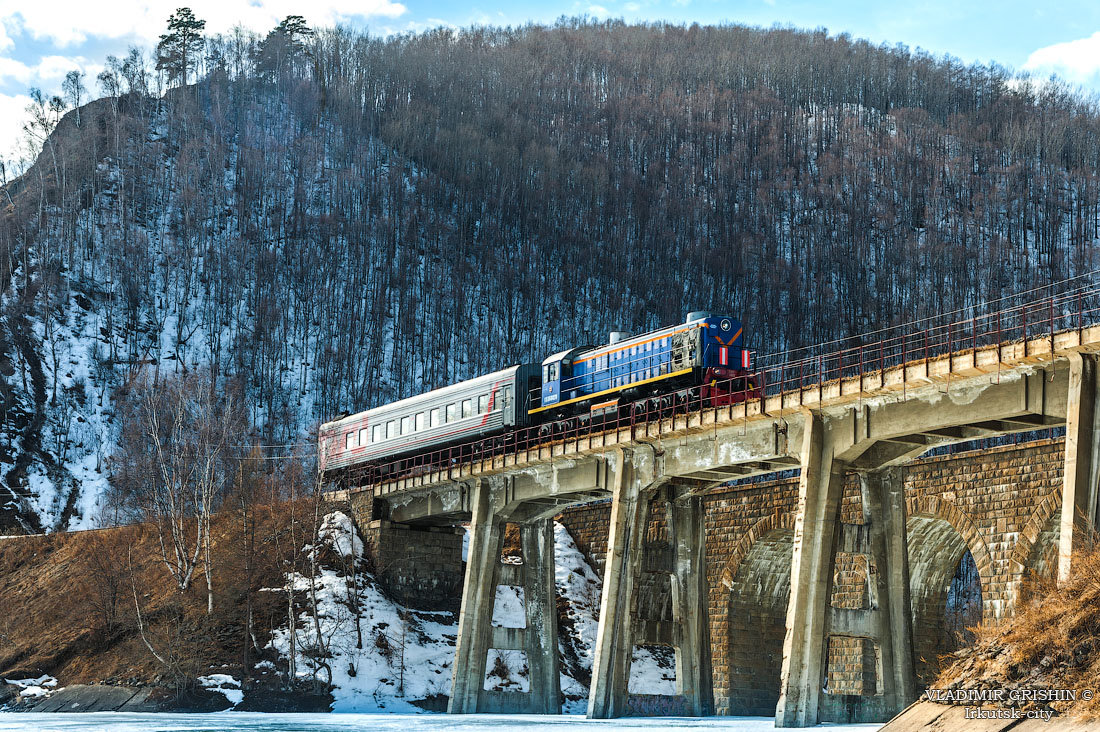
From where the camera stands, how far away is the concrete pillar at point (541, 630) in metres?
47.8

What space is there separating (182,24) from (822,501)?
12555 cm

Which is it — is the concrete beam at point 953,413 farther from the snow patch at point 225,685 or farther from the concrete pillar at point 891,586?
the snow patch at point 225,685

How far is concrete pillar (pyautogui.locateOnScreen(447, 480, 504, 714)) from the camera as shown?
47.2 meters

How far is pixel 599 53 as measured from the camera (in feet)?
561

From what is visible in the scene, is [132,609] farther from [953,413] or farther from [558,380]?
[953,413]

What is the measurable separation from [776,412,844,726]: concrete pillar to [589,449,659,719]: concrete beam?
7.75 metres

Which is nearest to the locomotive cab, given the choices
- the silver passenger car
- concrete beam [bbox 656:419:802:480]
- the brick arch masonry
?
the silver passenger car

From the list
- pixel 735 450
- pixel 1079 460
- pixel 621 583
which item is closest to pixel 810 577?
pixel 735 450

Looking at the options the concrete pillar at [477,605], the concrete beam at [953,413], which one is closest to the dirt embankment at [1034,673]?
the concrete beam at [953,413]

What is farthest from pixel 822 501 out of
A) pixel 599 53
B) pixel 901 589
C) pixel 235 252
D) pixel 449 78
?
pixel 599 53

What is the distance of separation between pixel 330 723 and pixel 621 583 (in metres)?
10.8

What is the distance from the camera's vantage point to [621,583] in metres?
41.3

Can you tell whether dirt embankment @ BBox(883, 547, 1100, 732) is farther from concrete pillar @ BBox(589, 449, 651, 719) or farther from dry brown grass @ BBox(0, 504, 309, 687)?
dry brown grass @ BBox(0, 504, 309, 687)

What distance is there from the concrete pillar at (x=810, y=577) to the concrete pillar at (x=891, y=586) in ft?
4.54
